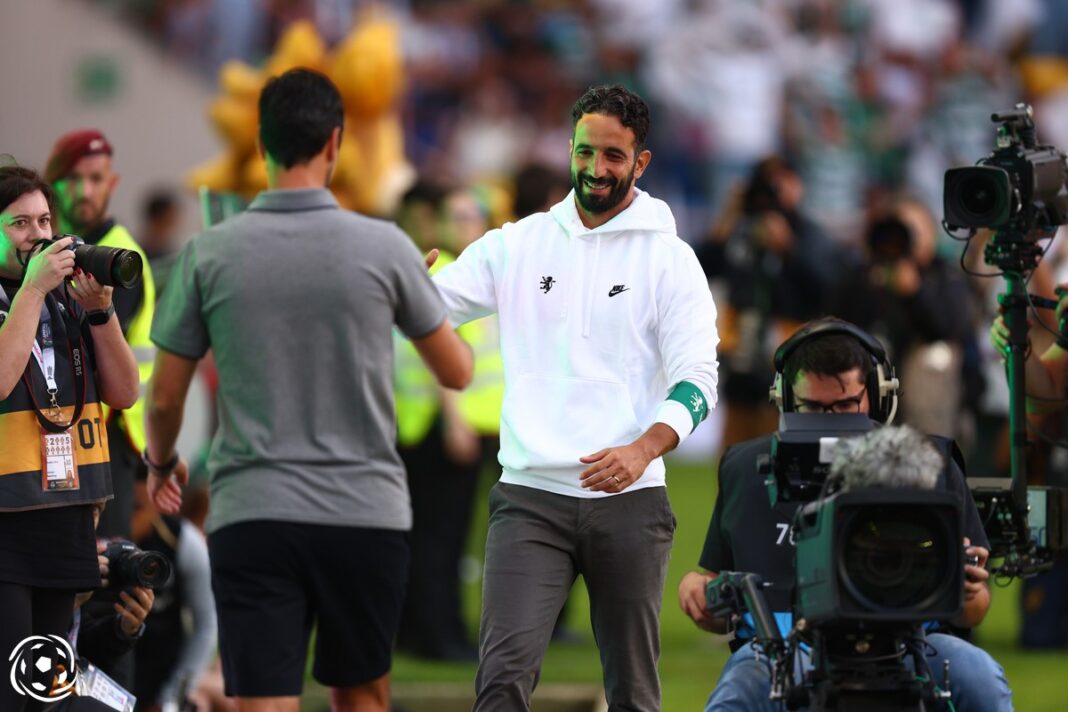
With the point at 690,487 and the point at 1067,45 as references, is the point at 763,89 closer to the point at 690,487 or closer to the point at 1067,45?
the point at 1067,45

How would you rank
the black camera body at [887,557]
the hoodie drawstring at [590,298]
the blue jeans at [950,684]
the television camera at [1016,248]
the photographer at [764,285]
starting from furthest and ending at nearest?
the photographer at [764,285] < the television camera at [1016,248] < the hoodie drawstring at [590,298] < the blue jeans at [950,684] < the black camera body at [887,557]

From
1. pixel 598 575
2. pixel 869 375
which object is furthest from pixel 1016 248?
pixel 598 575

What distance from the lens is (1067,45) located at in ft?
65.5

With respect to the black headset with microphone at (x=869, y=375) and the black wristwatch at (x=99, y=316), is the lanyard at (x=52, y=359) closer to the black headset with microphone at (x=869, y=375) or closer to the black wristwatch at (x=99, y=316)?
the black wristwatch at (x=99, y=316)

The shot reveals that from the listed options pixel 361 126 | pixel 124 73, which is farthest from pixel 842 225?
pixel 124 73

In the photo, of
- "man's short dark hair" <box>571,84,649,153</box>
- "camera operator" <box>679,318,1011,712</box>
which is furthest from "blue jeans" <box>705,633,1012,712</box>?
"man's short dark hair" <box>571,84,649,153</box>

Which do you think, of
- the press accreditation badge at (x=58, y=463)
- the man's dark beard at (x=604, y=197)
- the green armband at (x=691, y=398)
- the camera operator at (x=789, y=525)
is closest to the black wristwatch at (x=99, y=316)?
the press accreditation badge at (x=58, y=463)

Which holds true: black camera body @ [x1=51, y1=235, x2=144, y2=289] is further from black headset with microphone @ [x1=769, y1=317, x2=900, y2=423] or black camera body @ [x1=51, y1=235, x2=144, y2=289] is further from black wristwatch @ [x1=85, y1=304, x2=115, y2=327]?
black headset with microphone @ [x1=769, y1=317, x2=900, y2=423]

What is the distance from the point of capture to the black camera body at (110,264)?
241 inches

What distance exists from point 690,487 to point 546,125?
4271mm

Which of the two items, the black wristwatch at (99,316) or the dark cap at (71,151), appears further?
the dark cap at (71,151)

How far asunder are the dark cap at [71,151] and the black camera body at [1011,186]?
2984 millimetres

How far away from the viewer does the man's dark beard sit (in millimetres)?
6461

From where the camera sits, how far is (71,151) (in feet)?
25.2
